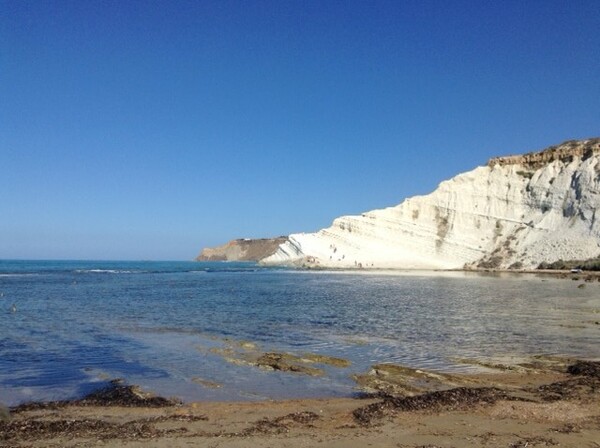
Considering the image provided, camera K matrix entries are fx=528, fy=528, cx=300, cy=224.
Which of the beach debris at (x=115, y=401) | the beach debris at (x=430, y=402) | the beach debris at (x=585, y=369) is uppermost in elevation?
the beach debris at (x=585, y=369)

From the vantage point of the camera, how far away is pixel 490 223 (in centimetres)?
6956

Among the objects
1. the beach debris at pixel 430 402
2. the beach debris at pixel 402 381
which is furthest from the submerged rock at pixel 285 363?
the beach debris at pixel 430 402

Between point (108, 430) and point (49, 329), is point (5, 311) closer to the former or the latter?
point (49, 329)

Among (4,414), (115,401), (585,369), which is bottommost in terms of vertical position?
(115,401)

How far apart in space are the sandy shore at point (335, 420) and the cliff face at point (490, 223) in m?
54.3

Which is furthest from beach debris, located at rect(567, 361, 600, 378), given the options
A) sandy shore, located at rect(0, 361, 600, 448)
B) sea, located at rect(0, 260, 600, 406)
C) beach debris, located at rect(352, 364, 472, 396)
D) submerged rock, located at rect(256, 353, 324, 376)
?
submerged rock, located at rect(256, 353, 324, 376)

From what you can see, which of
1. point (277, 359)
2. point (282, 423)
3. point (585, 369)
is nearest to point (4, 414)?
point (282, 423)

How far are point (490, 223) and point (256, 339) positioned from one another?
6089 cm

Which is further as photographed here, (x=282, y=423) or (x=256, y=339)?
(x=256, y=339)

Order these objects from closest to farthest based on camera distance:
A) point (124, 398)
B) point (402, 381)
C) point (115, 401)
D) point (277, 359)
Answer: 1. point (115, 401)
2. point (124, 398)
3. point (402, 381)
4. point (277, 359)

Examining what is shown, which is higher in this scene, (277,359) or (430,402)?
(430,402)

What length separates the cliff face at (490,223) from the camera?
5944 centimetres

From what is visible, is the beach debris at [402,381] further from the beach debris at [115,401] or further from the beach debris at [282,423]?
the beach debris at [115,401]

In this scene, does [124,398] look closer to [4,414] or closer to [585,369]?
[4,414]
